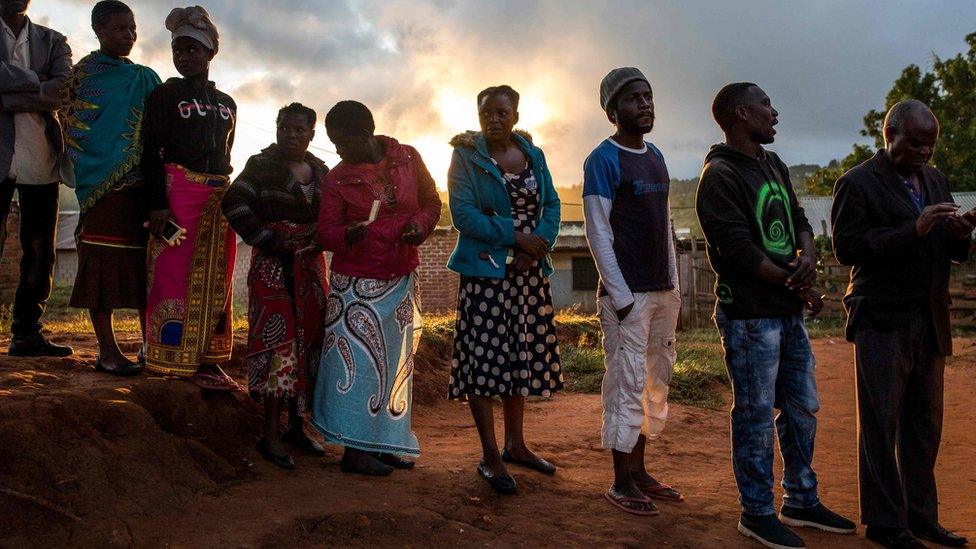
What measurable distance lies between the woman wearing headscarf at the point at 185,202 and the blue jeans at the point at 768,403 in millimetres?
2615

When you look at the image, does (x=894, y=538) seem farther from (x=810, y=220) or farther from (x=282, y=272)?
(x=810, y=220)

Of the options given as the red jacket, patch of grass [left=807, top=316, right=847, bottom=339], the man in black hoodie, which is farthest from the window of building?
the man in black hoodie

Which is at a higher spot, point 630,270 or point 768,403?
point 630,270

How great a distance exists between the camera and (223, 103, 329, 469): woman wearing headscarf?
4.08 m

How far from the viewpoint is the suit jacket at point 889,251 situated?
3.66 metres

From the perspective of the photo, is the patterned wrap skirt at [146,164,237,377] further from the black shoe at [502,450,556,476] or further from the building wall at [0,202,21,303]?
the building wall at [0,202,21,303]

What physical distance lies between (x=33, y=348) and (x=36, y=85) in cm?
143

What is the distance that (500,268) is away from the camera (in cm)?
408

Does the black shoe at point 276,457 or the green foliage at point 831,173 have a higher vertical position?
the green foliage at point 831,173

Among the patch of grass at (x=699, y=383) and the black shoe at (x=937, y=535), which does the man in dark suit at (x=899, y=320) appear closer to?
the black shoe at (x=937, y=535)

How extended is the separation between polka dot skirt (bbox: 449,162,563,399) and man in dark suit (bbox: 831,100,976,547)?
58.3 inches

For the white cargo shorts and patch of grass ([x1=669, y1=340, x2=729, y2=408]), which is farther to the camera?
patch of grass ([x1=669, y1=340, x2=729, y2=408])

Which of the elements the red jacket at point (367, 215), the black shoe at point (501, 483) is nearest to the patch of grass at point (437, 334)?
the red jacket at point (367, 215)

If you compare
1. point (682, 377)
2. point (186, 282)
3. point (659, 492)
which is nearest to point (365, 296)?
point (186, 282)
